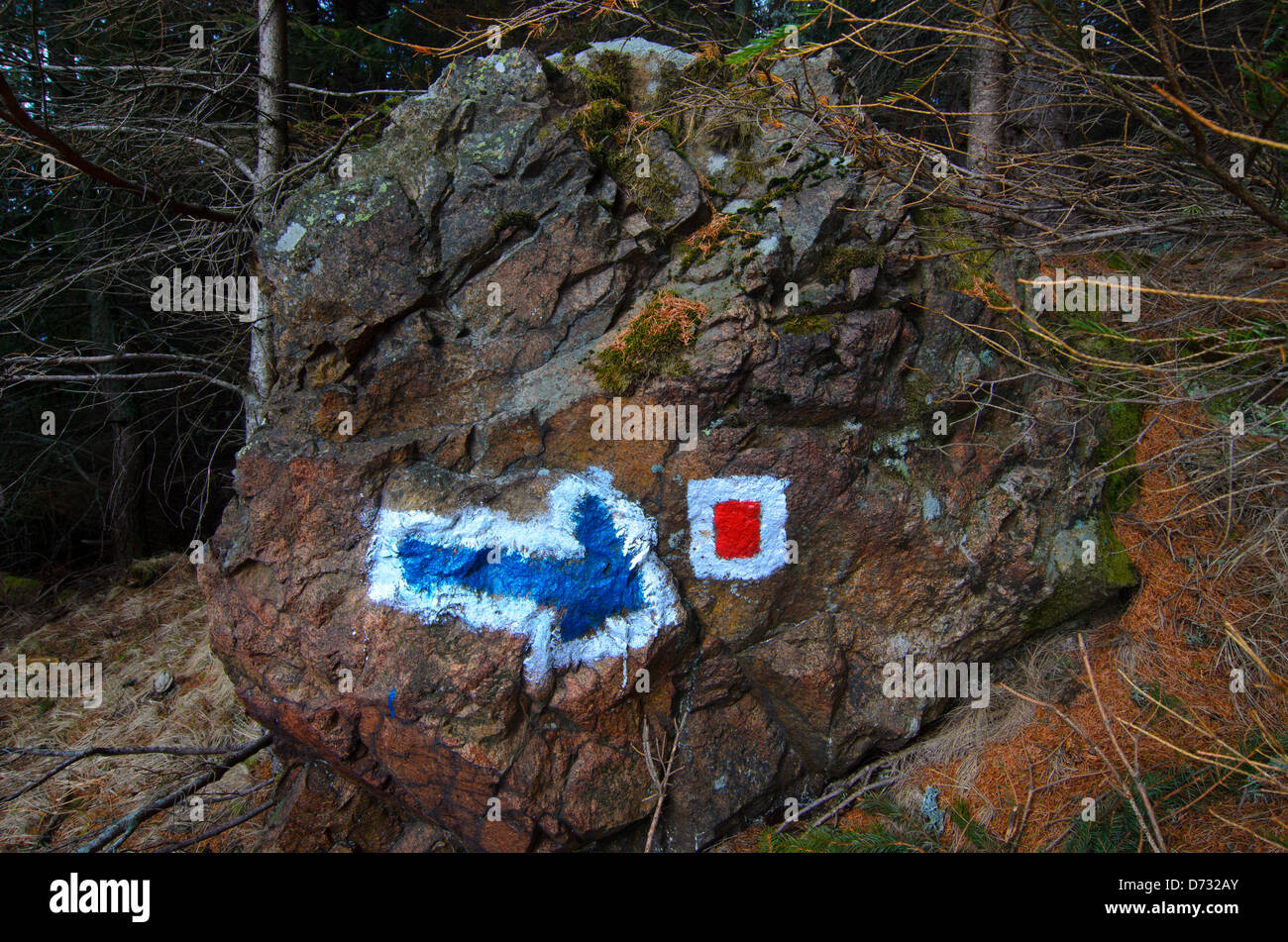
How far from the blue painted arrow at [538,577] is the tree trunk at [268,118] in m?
1.98

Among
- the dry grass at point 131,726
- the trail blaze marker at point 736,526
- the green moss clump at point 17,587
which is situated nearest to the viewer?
the trail blaze marker at point 736,526

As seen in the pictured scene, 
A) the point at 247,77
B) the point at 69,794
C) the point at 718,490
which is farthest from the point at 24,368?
the point at 718,490

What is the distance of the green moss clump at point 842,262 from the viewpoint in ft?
11.4

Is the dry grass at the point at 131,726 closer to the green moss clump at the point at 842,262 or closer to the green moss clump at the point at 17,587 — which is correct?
the green moss clump at the point at 17,587

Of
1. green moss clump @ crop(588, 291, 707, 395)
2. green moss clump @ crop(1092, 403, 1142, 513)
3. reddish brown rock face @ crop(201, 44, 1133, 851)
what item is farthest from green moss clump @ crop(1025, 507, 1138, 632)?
green moss clump @ crop(588, 291, 707, 395)

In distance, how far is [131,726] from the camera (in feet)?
15.9

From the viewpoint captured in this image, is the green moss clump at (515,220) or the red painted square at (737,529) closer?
the red painted square at (737,529)

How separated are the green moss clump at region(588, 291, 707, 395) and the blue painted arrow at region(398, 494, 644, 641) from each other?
74cm

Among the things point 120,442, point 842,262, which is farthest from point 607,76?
point 120,442

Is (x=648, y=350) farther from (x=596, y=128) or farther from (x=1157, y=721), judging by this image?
(x=1157, y=721)

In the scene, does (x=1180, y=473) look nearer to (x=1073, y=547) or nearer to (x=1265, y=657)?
(x=1073, y=547)

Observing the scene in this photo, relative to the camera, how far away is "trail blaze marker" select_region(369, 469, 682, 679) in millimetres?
3129

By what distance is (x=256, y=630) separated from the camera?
332 centimetres

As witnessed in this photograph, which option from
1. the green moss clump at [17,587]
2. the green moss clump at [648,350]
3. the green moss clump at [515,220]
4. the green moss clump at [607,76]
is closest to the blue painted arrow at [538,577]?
the green moss clump at [648,350]
